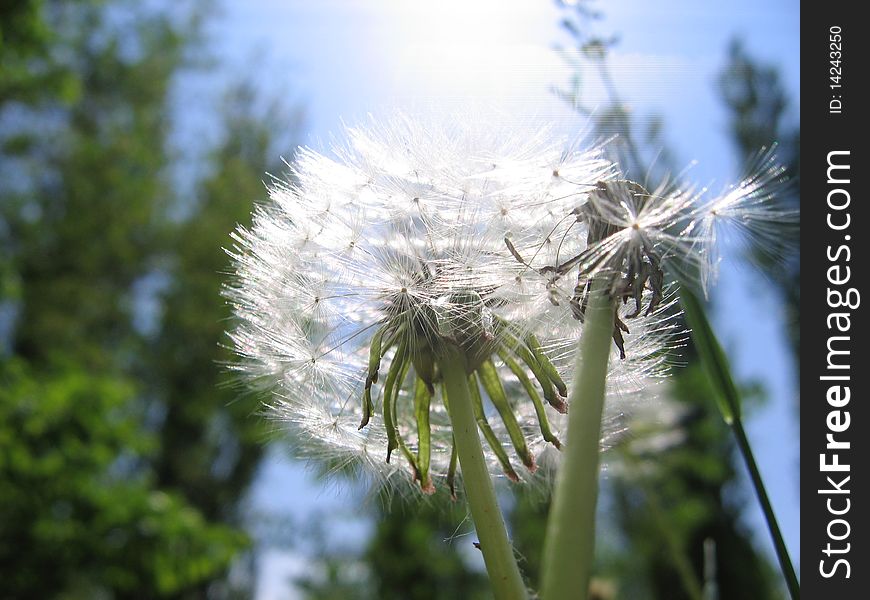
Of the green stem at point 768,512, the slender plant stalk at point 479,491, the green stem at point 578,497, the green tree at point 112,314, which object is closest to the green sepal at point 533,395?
the slender plant stalk at point 479,491

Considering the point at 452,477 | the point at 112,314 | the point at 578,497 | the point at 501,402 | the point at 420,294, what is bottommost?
the point at 578,497

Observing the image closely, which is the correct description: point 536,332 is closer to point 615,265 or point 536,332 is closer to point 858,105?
point 615,265

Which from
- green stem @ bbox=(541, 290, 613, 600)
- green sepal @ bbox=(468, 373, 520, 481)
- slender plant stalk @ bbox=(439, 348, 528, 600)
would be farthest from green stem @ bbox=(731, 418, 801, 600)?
green sepal @ bbox=(468, 373, 520, 481)

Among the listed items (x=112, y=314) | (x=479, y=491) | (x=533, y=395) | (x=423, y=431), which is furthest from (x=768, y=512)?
(x=112, y=314)

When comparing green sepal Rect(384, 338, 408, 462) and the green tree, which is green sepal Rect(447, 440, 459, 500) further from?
the green tree

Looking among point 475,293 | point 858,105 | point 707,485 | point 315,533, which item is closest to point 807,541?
point 475,293

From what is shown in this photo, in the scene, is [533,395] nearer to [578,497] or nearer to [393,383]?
[393,383]
